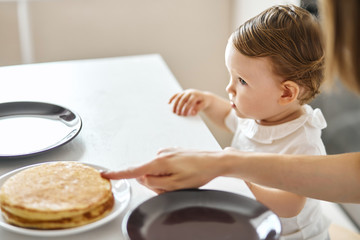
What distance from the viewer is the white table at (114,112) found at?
1.02 m

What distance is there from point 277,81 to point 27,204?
0.76 meters

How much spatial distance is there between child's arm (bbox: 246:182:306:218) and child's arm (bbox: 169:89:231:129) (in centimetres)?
32

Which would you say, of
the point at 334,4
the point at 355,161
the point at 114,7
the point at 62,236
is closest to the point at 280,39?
the point at 355,161

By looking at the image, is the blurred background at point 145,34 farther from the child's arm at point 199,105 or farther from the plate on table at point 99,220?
the plate on table at point 99,220

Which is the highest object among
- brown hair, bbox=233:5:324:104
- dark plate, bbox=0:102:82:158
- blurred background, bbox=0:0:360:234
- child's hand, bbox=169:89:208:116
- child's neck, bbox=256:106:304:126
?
brown hair, bbox=233:5:324:104

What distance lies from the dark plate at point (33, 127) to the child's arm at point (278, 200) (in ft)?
1.49

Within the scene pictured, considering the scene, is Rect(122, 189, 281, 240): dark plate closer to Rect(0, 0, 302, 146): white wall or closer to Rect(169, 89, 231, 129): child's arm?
Rect(169, 89, 231, 129): child's arm

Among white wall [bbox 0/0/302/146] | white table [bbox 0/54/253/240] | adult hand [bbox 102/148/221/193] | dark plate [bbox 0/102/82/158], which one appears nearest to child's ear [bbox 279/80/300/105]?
white table [bbox 0/54/253/240]

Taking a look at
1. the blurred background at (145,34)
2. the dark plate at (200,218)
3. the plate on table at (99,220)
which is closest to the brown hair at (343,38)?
the dark plate at (200,218)

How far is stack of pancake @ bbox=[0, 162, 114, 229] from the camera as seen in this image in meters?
0.75

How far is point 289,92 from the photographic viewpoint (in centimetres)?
127

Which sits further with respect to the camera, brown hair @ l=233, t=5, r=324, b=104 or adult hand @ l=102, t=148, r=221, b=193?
brown hair @ l=233, t=5, r=324, b=104

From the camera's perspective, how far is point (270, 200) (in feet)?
3.61

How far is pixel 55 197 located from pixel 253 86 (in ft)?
2.22
